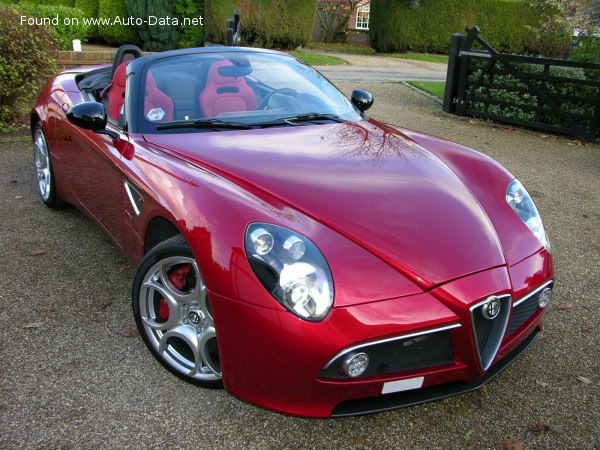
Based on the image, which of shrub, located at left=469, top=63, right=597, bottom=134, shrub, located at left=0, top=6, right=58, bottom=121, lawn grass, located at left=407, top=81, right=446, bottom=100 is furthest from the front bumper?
lawn grass, located at left=407, top=81, right=446, bottom=100

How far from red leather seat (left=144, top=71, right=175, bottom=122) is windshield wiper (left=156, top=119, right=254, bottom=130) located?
0.20 feet

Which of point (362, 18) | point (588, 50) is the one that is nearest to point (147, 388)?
point (588, 50)

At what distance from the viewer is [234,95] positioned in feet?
12.2

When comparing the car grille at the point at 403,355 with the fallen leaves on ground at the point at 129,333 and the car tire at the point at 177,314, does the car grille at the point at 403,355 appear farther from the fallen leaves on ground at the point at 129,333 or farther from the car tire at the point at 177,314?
the fallen leaves on ground at the point at 129,333

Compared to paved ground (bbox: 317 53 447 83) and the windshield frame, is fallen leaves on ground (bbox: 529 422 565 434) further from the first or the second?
paved ground (bbox: 317 53 447 83)

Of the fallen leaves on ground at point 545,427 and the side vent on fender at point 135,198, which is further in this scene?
the side vent on fender at point 135,198

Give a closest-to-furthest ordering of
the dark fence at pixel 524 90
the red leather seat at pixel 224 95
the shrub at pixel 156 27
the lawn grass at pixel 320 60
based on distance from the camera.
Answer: the red leather seat at pixel 224 95 < the dark fence at pixel 524 90 < the shrub at pixel 156 27 < the lawn grass at pixel 320 60

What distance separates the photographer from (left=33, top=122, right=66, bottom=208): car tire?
188 inches

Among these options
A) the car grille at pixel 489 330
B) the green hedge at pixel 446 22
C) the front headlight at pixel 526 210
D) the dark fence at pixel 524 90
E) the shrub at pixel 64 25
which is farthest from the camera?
the green hedge at pixel 446 22

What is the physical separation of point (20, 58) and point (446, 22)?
20.6 m

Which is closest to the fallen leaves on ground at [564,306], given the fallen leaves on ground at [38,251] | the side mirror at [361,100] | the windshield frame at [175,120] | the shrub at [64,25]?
the windshield frame at [175,120]

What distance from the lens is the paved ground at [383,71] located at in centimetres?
1496

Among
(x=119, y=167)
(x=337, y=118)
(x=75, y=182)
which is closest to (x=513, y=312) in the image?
(x=337, y=118)

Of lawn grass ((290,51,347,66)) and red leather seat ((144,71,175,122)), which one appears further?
lawn grass ((290,51,347,66))
